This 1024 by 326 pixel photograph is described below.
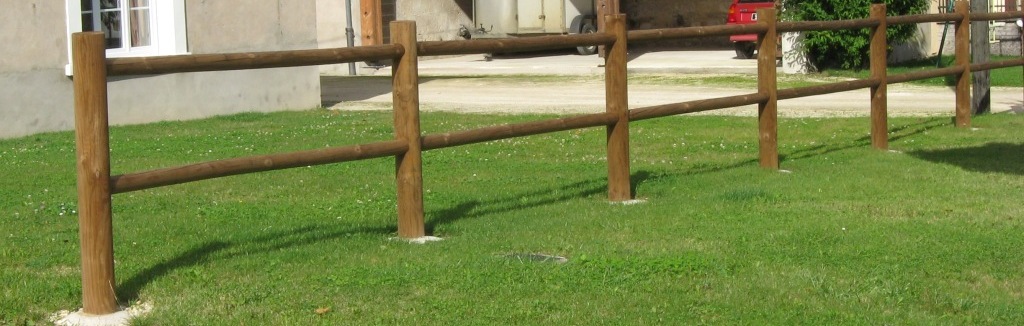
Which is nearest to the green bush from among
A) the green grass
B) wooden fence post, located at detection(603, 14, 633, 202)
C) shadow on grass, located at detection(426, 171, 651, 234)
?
the green grass

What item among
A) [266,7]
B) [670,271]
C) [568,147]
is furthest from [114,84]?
[670,271]

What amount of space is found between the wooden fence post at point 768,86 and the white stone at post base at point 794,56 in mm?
13390

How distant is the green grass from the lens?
5723mm

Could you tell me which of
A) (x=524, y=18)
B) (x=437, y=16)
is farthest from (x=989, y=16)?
(x=437, y=16)

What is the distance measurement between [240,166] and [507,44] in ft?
7.05

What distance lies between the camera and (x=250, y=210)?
8.66 m

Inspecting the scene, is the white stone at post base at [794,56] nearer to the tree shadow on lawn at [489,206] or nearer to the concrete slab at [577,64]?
the concrete slab at [577,64]

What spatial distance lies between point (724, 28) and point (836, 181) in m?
1.32

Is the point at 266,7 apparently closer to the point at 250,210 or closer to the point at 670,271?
the point at 250,210

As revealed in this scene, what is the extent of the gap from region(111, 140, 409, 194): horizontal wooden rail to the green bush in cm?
1613

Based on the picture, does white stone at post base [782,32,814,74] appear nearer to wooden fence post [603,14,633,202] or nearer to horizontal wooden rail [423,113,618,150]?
wooden fence post [603,14,633,202]

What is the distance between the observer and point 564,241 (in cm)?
717

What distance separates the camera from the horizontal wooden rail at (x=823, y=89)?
10.3 m

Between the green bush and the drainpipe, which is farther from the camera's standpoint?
the drainpipe
